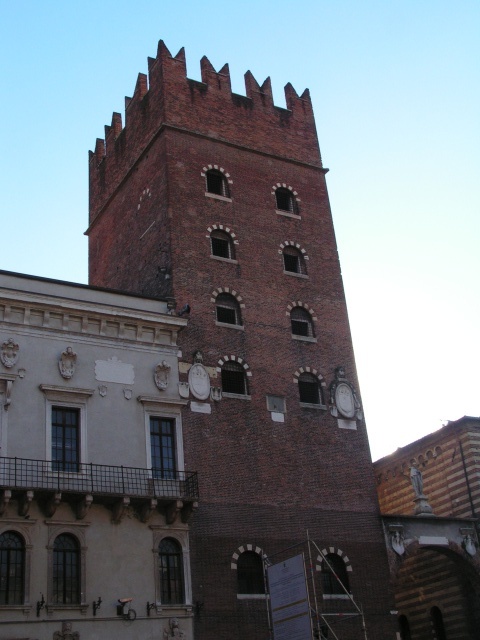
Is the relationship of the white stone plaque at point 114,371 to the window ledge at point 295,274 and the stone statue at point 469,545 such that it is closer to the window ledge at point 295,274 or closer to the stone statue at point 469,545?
the window ledge at point 295,274

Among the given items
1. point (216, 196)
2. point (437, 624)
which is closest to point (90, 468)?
point (216, 196)

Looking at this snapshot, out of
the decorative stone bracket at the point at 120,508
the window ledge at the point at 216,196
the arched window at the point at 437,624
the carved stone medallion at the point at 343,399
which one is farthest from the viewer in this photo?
the arched window at the point at 437,624

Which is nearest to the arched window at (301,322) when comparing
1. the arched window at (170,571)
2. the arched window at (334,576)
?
the arched window at (334,576)

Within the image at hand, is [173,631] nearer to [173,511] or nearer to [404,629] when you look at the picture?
[173,511]

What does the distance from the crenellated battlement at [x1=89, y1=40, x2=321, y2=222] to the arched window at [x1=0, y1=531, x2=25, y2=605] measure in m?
17.7

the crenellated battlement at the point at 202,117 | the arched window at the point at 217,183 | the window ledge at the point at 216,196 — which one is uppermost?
the crenellated battlement at the point at 202,117

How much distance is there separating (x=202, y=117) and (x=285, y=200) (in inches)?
193

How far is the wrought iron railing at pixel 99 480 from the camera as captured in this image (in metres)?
24.7

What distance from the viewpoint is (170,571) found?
2631cm

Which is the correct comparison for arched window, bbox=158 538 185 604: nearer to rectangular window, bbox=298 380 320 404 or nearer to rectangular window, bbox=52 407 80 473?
rectangular window, bbox=52 407 80 473

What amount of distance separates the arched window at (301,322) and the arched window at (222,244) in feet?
10.8

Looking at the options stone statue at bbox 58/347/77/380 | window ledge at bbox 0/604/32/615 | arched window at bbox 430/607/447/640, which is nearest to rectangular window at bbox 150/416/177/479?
stone statue at bbox 58/347/77/380

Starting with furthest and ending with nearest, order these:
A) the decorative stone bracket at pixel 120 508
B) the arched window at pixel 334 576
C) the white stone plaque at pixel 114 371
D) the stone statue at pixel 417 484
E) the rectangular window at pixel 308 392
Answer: the stone statue at pixel 417 484, the rectangular window at pixel 308 392, the arched window at pixel 334 576, the white stone plaque at pixel 114 371, the decorative stone bracket at pixel 120 508

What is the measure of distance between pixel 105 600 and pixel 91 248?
63.9 feet
